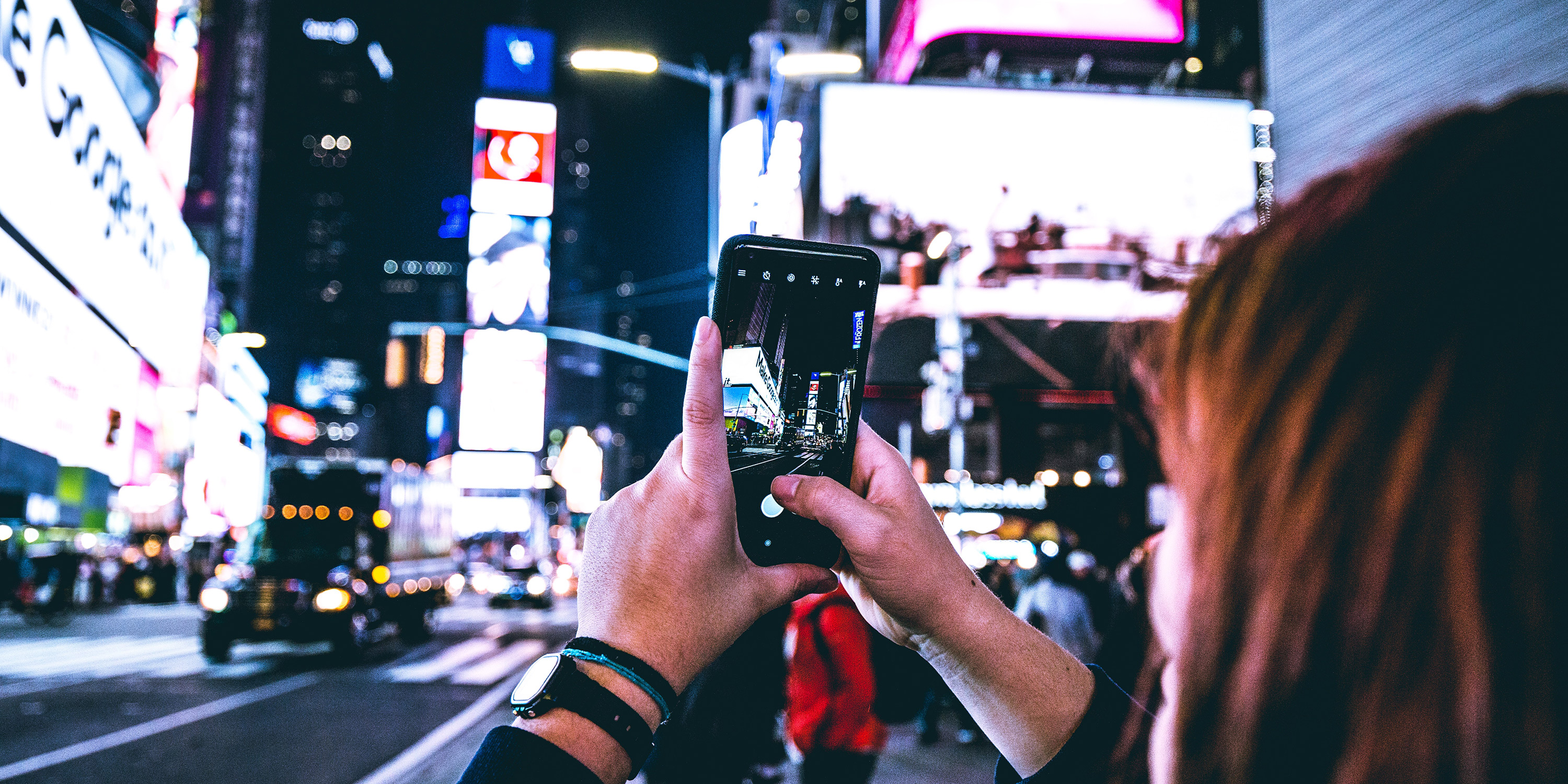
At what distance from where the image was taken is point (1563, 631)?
2.04 ft

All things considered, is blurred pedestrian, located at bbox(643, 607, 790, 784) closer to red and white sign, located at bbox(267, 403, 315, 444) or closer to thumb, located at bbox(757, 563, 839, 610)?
thumb, located at bbox(757, 563, 839, 610)

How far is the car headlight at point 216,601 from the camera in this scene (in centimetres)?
1439

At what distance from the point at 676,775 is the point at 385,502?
48.9ft

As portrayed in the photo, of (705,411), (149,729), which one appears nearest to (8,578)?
(149,729)

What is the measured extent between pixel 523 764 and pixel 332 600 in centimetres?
1607

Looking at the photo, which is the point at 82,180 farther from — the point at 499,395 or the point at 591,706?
the point at 499,395

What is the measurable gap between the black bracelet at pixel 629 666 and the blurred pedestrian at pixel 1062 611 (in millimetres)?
7282

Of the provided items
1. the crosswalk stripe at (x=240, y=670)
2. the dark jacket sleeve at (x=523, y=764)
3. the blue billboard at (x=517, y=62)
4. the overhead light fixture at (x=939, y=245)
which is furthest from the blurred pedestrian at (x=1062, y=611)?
the blue billboard at (x=517, y=62)

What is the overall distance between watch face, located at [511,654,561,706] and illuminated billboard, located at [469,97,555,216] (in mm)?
26140

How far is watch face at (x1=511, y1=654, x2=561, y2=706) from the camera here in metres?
1.18

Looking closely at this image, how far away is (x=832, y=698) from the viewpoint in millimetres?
5348

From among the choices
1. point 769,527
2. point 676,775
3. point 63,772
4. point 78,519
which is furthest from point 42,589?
point 769,527

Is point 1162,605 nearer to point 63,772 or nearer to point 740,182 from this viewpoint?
point 63,772

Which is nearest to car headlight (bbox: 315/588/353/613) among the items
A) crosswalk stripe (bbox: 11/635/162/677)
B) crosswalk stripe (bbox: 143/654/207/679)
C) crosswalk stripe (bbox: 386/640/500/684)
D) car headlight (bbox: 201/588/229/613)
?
car headlight (bbox: 201/588/229/613)
